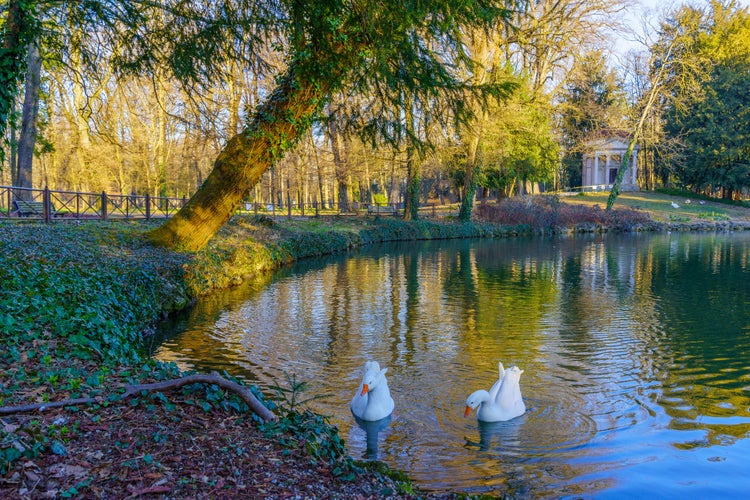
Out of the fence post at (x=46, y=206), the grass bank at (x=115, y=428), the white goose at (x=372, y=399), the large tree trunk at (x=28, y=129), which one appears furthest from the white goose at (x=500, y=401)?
the large tree trunk at (x=28, y=129)

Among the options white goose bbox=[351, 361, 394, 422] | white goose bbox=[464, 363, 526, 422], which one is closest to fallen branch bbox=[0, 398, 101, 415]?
white goose bbox=[351, 361, 394, 422]

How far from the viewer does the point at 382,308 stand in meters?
12.4

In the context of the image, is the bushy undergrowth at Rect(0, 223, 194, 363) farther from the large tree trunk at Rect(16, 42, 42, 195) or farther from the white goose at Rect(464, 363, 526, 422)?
the large tree trunk at Rect(16, 42, 42, 195)

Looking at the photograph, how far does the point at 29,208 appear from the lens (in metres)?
16.9

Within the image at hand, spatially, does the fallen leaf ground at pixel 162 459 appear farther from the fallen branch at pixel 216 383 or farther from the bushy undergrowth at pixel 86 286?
the bushy undergrowth at pixel 86 286

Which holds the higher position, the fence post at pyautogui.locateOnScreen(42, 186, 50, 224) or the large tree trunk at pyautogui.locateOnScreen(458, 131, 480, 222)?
the large tree trunk at pyautogui.locateOnScreen(458, 131, 480, 222)

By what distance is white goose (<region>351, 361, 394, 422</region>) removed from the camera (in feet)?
20.2

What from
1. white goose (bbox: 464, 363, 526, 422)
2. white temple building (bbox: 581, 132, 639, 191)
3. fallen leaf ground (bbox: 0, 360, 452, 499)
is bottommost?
white goose (bbox: 464, 363, 526, 422)

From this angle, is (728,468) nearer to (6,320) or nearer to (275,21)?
(6,320)

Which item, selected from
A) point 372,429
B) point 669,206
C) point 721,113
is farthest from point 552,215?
point 372,429

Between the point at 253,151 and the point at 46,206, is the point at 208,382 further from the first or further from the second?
the point at 46,206

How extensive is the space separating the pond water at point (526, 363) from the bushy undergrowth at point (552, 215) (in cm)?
2039

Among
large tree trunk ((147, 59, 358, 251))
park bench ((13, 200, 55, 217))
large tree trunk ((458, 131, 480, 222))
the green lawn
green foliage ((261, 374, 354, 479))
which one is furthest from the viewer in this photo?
the green lawn

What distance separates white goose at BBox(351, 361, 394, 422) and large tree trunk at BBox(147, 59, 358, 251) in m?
4.97
